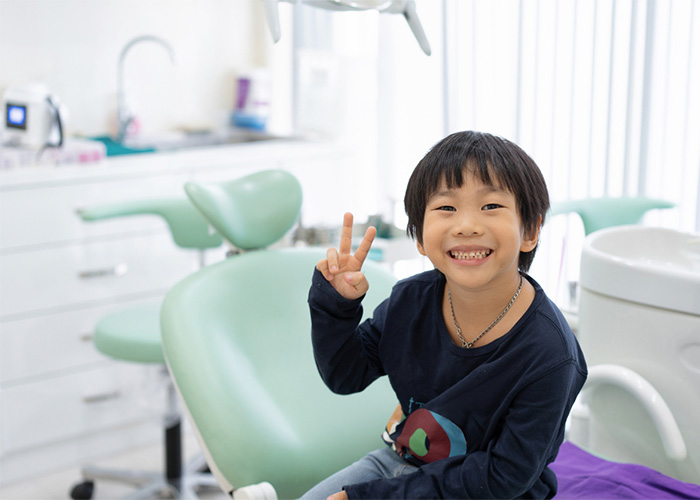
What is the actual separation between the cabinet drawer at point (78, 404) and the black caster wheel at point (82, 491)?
276 mm

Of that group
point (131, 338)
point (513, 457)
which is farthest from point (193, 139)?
point (513, 457)

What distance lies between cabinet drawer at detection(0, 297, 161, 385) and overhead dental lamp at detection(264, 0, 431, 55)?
5.48 feet

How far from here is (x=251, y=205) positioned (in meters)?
1.59

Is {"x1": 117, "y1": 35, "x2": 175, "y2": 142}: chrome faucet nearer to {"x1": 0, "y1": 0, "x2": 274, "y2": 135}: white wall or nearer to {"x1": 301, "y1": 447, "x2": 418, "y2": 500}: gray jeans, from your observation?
{"x1": 0, "y1": 0, "x2": 274, "y2": 135}: white wall

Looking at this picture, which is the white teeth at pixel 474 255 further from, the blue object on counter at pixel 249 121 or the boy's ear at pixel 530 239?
the blue object on counter at pixel 249 121

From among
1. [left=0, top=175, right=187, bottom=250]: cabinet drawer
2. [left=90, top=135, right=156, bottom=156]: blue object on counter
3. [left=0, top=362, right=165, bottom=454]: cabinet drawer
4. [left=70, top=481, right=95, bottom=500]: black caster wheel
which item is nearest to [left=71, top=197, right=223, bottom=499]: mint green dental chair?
[left=70, top=481, right=95, bottom=500]: black caster wheel

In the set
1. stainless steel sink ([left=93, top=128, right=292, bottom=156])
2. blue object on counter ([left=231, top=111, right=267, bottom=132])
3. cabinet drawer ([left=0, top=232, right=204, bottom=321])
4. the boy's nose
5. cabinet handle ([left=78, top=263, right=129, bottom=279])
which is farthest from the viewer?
blue object on counter ([left=231, top=111, right=267, bottom=132])

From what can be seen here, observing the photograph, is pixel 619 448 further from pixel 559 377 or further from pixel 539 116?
pixel 539 116

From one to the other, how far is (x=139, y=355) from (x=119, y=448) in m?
0.81

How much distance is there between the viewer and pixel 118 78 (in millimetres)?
3225

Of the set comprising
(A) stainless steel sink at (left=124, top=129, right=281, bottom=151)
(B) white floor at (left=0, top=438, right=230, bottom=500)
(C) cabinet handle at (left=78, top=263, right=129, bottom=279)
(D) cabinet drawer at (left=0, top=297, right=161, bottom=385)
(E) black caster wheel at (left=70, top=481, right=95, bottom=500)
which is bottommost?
(B) white floor at (left=0, top=438, right=230, bottom=500)

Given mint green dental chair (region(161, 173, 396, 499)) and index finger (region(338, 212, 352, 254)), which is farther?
mint green dental chair (region(161, 173, 396, 499))

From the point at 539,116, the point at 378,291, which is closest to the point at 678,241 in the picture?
the point at 378,291

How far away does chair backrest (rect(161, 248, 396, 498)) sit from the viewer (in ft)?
4.48
